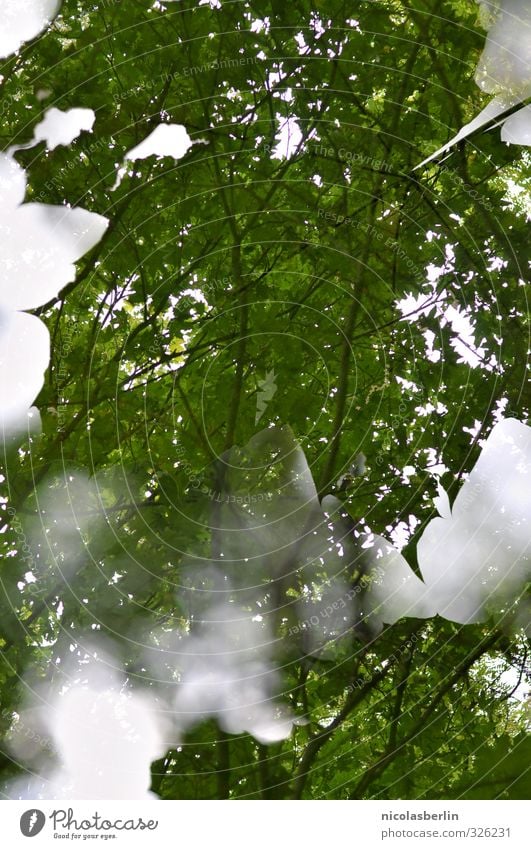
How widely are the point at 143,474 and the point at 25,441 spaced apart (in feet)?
0.57

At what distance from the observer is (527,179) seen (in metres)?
1.02

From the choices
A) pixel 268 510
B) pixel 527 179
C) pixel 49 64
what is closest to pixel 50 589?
pixel 268 510

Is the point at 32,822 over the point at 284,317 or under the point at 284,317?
under

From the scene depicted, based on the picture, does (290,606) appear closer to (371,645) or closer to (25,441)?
(371,645)

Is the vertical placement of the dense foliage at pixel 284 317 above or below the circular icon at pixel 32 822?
above

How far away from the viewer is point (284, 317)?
1005mm

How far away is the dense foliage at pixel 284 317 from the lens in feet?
3.13

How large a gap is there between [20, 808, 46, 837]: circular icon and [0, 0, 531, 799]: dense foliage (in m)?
0.15

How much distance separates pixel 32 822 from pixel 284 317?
0.76m

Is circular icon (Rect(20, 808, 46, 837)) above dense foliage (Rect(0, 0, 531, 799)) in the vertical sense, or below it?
below

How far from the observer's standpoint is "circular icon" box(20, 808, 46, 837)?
0.91 metres

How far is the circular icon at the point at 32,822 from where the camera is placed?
91 centimetres

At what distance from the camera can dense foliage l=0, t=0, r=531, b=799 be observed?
954 millimetres

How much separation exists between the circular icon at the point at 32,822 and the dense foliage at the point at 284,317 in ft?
0.49
